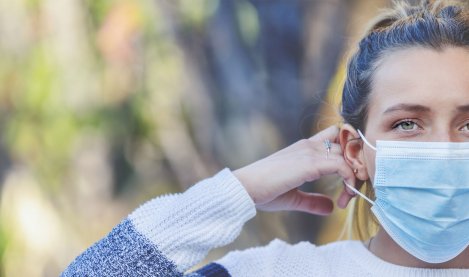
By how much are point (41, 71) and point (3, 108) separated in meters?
0.29

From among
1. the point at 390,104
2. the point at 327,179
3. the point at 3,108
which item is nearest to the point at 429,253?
the point at 390,104

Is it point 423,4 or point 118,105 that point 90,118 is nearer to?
point 118,105

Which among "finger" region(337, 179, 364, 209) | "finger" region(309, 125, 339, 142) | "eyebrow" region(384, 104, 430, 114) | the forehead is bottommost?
"finger" region(337, 179, 364, 209)

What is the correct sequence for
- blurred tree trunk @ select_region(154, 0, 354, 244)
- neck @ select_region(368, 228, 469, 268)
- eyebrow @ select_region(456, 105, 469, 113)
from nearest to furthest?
eyebrow @ select_region(456, 105, 469, 113)
neck @ select_region(368, 228, 469, 268)
blurred tree trunk @ select_region(154, 0, 354, 244)

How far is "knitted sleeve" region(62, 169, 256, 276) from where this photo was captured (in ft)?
6.36

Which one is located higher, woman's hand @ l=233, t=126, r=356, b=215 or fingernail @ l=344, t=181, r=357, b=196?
woman's hand @ l=233, t=126, r=356, b=215

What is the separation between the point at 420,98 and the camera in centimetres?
192

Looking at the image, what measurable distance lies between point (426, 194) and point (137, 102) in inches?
102

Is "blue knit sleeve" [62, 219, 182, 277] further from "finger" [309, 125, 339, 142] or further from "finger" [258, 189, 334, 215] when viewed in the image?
"finger" [309, 125, 339, 142]

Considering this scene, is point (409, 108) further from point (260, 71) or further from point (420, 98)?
point (260, 71)

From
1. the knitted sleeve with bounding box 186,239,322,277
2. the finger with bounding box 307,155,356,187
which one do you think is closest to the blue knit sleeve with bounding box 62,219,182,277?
the knitted sleeve with bounding box 186,239,322,277

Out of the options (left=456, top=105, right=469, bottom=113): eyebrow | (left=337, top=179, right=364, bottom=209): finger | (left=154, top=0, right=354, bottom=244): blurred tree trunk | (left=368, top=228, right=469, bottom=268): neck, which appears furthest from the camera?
(left=154, top=0, right=354, bottom=244): blurred tree trunk

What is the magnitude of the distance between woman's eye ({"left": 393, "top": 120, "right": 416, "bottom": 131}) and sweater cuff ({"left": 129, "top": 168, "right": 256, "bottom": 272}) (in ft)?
1.30

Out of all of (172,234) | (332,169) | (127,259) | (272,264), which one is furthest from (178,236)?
(332,169)
